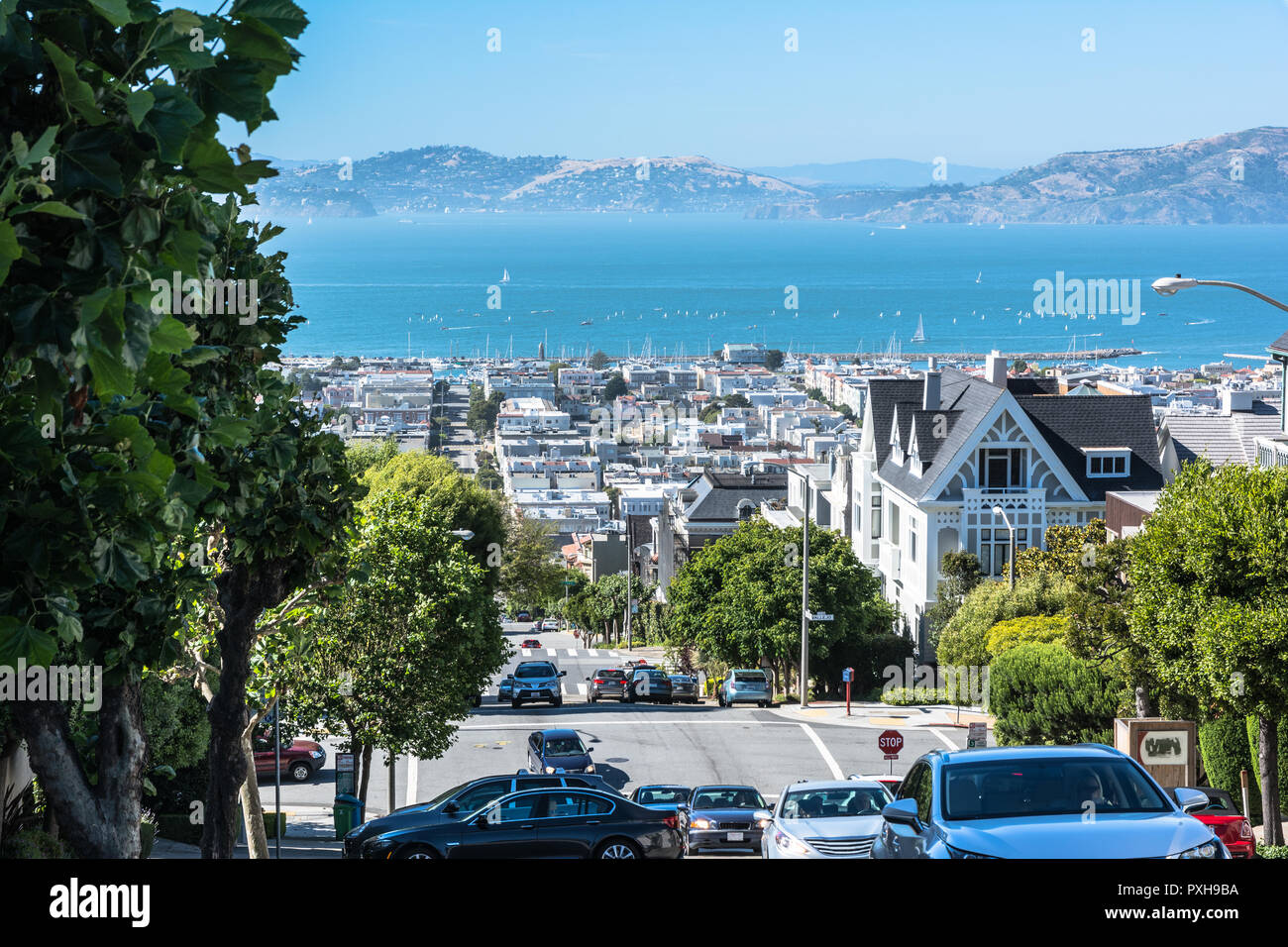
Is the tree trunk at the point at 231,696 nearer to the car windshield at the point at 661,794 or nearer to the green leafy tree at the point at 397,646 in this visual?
the green leafy tree at the point at 397,646

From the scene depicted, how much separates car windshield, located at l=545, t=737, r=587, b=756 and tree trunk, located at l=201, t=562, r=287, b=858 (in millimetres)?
18347

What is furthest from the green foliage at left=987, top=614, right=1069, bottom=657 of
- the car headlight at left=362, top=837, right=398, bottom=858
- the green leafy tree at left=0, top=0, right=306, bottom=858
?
the green leafy tree at left=0, top=0, right=306, bottom=858

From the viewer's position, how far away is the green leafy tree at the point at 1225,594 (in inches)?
952

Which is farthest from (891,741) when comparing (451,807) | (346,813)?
(451,807)

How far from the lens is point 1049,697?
35062mm

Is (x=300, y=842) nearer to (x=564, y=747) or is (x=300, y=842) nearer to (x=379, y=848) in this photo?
(x=564, y=747)

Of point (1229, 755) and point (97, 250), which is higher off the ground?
point (97, 250)

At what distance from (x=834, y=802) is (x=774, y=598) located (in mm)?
36588

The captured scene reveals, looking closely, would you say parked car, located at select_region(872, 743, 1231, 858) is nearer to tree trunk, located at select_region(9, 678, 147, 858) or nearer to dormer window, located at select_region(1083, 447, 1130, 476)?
tree trunk, located at select_region(9, 678, 147, 858)

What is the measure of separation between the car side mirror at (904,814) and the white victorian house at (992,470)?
46.3 metres

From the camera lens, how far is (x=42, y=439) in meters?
5.71

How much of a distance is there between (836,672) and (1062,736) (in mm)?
24772
